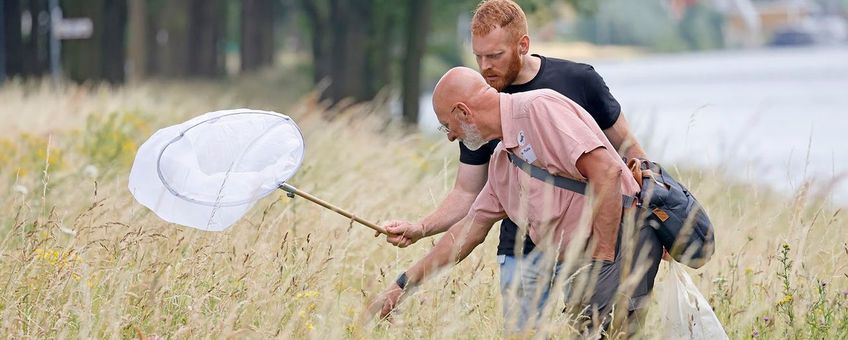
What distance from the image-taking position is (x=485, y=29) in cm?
512

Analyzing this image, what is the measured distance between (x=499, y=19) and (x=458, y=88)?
42 cm

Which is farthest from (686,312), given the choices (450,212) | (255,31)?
(255,31)

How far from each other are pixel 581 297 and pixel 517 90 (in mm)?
738

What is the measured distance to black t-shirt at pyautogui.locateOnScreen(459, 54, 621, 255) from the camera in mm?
5301

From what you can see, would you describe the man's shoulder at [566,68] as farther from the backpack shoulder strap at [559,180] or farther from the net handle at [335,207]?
the net handle at [335,207]

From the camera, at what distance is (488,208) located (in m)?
5.36

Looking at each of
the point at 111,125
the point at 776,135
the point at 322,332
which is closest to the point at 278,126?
the point at 322,332

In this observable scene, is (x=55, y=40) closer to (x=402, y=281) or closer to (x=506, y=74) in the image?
(x=402, y=281)

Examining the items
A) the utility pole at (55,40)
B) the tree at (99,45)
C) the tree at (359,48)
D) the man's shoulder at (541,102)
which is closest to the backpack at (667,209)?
the man's shoulder at (541,102)

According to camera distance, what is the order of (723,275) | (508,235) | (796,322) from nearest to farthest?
(508,235) → (796,322) → (723,275)

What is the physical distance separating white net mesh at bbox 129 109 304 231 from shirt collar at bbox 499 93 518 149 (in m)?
0.86

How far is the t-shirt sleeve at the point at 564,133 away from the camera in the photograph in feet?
15.6

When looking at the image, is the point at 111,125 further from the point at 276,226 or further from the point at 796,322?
the point at 796,322

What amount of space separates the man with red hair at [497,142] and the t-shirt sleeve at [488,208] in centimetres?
7
